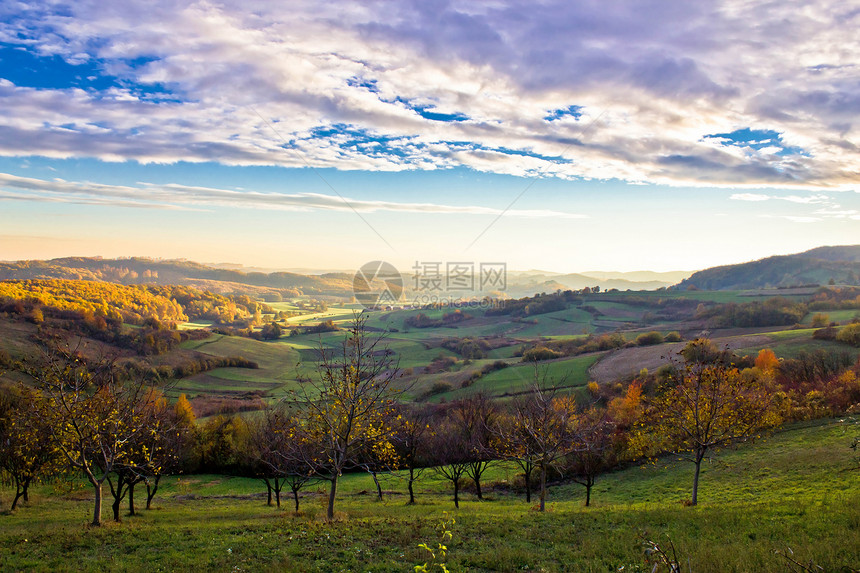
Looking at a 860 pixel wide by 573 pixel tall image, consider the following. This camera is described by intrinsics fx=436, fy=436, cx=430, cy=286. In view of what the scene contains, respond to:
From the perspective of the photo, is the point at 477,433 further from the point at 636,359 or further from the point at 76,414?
the point at 636,359

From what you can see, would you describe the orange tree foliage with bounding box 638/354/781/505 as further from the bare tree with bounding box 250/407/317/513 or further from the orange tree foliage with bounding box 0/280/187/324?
the orange tree foliage with bounding box 0/280/187/324

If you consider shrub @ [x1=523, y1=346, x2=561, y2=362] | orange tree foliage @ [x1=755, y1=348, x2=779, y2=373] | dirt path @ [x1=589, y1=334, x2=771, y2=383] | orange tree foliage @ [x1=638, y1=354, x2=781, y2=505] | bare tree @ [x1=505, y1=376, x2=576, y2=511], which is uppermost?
orange tree foliage @ [x1=638, y1=354, x2=781, y2=505]

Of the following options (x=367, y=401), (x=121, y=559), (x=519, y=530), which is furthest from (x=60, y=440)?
(x=519, y=530)

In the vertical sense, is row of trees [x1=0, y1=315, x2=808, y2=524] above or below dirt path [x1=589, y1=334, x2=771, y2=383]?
above

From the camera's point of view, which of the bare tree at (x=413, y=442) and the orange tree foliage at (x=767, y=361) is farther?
the orange tree foliage at (x=767, y=361)

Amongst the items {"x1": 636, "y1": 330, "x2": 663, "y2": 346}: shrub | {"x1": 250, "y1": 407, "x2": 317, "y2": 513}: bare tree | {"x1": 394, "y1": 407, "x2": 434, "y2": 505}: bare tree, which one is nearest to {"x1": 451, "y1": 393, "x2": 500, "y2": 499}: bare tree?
{"x1": 394, "y1": 407, "x2": 434, "y2": 505}: bare tree

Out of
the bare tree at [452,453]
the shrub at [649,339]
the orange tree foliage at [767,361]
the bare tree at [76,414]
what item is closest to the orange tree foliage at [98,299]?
the bare tree at [452,453]

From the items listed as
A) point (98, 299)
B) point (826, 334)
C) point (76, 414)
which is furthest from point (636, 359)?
point (98, 299)

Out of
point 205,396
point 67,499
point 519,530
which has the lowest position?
point 205,396

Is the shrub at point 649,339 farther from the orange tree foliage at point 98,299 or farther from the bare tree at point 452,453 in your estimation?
the orange tree foliage at point 98,299

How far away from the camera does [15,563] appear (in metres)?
11.6

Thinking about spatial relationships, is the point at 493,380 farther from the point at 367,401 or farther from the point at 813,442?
the point at 367,401

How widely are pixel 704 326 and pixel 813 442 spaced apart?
102 metres

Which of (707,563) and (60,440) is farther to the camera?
(60,440)
